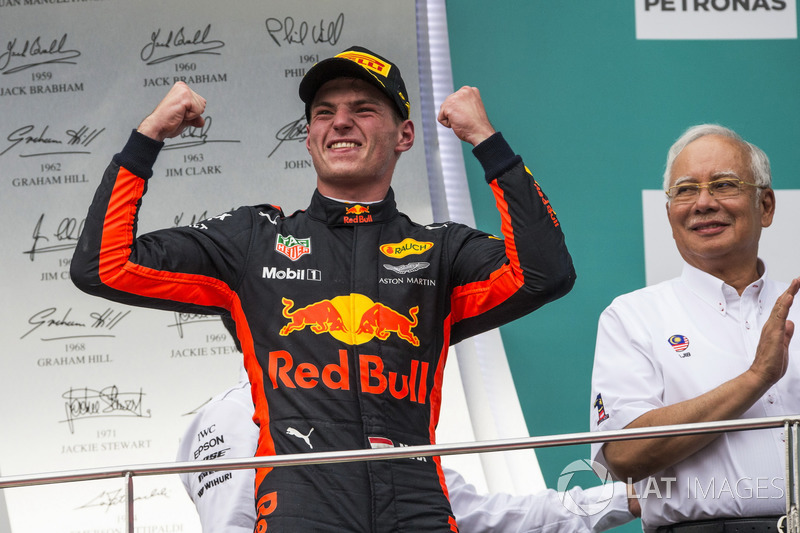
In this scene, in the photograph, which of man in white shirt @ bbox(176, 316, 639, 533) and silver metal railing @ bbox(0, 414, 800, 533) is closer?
silver metal railing @ bbox(0, 414, 800, 533)

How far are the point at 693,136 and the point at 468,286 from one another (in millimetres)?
591

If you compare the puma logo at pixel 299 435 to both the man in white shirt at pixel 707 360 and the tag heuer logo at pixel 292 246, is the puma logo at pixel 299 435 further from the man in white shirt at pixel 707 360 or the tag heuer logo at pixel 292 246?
the man in white shirt at pixel 707 360

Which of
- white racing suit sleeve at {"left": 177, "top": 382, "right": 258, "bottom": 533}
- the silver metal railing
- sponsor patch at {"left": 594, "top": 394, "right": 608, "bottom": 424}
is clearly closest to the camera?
the silver metal railing

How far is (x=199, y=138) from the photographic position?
250 cm

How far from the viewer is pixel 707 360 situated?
5.38ft

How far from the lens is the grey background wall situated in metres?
2.38

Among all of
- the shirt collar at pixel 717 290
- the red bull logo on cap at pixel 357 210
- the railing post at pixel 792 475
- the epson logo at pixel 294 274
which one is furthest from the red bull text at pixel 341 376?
the shirt collar at pixel 717 290
